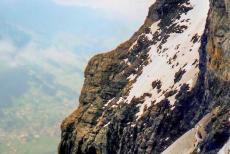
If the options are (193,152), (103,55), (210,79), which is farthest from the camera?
(103,55)

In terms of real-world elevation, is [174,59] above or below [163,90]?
above

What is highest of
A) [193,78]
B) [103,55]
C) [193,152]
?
[103,55]

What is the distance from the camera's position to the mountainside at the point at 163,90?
5284 centimetres

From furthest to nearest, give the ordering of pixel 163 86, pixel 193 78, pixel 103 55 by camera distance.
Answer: pixel 103 55
pixel 163 86
pixel 193 78

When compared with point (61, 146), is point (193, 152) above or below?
below

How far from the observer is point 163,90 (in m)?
69.4

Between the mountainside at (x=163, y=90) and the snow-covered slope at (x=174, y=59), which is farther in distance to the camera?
the snow-covered slope at (x=174, y=59)

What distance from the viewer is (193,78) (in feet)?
213

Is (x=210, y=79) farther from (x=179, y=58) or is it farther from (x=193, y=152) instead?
(x=179, y=58)

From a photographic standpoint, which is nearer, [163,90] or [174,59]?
[163,90]

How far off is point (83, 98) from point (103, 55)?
9264mm

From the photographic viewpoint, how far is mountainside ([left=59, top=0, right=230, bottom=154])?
5284 centimetres

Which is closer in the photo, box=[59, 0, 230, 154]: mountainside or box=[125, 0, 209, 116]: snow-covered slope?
box=[59, 0, 230, 154]: mountainside

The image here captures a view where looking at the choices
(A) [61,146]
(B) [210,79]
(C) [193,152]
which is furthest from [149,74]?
(C) [193,152]
